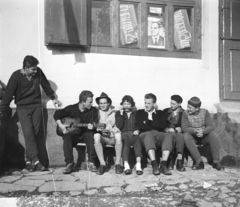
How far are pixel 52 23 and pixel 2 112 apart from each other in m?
1.65

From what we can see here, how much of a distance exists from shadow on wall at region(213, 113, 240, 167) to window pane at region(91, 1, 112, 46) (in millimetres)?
2457

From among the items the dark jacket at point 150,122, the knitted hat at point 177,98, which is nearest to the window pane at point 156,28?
the knitted hat at point 177,98

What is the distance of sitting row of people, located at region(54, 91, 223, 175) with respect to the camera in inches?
201

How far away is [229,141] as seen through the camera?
19.1 feet

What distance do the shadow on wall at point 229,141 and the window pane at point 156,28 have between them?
180 centimetres

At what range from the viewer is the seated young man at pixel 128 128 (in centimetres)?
513

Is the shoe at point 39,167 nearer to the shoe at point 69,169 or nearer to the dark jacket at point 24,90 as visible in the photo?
the shoe at point 69,169

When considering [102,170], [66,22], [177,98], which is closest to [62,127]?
[102,170]

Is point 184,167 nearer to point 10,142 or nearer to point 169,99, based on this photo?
point 169,99

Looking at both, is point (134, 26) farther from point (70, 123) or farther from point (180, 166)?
point (180, 166)

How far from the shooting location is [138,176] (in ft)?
16.0

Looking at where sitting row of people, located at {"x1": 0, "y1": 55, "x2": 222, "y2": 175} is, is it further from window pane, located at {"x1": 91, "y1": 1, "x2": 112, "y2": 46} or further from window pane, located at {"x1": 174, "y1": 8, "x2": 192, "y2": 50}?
window pane, located at {"x1": 174, "y1": 8, "x2": 192, "y2": 50}

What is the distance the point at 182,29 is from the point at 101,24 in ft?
5.04

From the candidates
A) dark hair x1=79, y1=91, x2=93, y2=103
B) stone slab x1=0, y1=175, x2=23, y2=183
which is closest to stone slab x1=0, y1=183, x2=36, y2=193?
stone slab x1=0, y1=175, x2=23, y2=183
